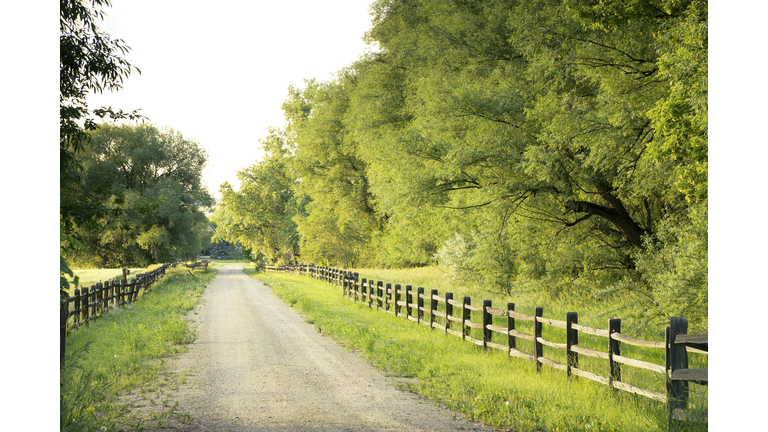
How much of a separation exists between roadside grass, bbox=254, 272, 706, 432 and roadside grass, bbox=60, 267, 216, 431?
11.1 feet

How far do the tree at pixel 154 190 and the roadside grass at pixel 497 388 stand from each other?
24665mm

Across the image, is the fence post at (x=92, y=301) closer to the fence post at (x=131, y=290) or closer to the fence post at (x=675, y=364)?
the fence post at (x=131, y=290)

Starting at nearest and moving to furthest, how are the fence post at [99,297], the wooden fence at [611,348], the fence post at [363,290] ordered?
1. the wooden fence at [611,348]
2. the fence post at [99,297]
3. the fence post at [363,290]

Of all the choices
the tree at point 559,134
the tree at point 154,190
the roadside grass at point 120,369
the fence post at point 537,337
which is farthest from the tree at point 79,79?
the tree at point 154,190

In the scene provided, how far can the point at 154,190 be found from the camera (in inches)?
1261

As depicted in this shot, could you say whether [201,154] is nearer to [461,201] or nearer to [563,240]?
[461,201]

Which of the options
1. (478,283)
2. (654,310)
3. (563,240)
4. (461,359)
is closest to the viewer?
(461,359)

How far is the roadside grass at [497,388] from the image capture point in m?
5.28

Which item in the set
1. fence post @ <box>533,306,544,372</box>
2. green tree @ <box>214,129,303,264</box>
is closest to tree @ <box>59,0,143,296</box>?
fence post @ <box>533,306,544,372</box>

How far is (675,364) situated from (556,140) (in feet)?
25.1

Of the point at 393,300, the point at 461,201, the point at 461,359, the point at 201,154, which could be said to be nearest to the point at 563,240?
the point at 461,201

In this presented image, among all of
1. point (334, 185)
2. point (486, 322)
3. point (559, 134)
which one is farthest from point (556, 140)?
point (334, 185)

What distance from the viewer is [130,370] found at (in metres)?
7.59
